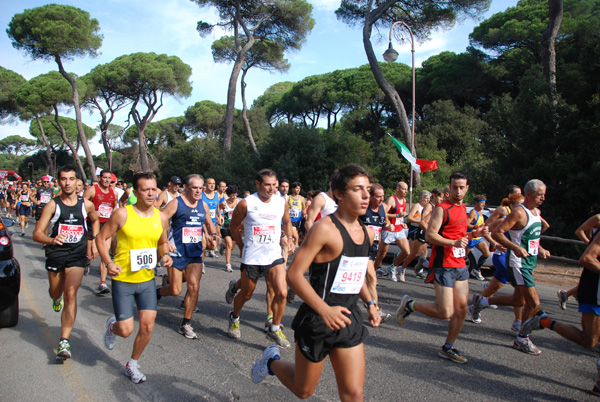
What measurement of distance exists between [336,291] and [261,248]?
2245 millimetres

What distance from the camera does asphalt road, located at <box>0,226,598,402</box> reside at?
11.2 ft

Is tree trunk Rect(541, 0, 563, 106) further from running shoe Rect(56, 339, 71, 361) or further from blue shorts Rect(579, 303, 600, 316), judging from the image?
running shoe Rect(56, 339, 71, 361)

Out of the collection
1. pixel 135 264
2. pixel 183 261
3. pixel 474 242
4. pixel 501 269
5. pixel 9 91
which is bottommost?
pixel 474 242

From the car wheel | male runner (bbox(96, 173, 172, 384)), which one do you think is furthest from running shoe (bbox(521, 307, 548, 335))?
the car wheel

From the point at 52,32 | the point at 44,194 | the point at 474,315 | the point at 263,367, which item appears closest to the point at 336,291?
the point at 263,367

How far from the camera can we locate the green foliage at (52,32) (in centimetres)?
2880

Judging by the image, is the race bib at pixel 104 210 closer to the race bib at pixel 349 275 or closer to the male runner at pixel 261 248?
the male runner at pixel 261 248

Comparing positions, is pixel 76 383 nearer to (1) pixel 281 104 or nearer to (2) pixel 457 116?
(2) pixel 457 116

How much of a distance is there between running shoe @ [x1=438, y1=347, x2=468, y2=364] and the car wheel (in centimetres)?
477

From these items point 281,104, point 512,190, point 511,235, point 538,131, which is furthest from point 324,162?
point 281,104

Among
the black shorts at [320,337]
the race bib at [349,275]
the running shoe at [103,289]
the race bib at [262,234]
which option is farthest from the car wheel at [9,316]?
the race bib at [349,275]

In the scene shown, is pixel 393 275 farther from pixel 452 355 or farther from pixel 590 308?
pixel 590 308

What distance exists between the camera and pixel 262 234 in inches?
185

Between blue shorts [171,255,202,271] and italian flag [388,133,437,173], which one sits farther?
italian flag [388,133,437,173]
